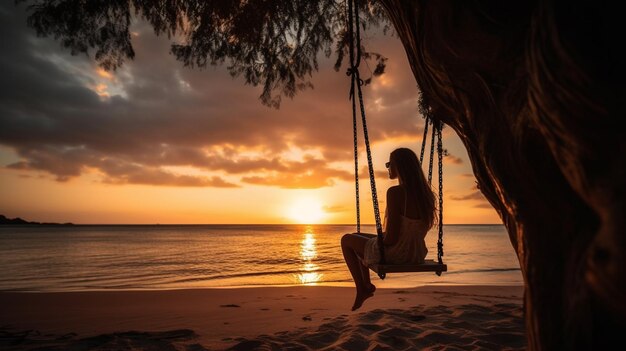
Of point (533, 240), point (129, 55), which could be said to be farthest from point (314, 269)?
point (533, 240)

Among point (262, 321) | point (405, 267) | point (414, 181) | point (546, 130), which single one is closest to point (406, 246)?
point (405, 267)

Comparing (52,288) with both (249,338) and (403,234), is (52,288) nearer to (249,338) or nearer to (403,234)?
(249,338)

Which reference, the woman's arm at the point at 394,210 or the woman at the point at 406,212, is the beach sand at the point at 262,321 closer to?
the woman at the point at 406,212

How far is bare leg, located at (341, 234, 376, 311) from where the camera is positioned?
4473 mm

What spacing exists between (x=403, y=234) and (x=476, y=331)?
5.11 feet

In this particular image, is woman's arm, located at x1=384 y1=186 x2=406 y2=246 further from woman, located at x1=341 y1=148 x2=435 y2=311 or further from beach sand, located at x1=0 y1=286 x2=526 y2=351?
beach sand, located at x1=0 y1=286 x2=526 y2=351

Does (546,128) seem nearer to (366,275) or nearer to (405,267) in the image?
(405,267)

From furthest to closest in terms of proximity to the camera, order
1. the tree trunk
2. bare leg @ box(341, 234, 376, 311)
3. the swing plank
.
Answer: bare leg @ box(341, 234, 376, 311) → the swing plank → the tree trunk

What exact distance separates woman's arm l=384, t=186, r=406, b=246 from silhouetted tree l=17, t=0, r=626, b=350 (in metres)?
1.88

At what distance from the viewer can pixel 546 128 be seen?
1.37 metres

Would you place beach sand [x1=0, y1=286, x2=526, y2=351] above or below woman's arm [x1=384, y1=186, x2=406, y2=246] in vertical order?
below

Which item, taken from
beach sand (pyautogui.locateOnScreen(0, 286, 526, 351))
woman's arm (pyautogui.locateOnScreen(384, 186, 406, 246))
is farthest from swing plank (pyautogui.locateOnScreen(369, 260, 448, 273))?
beach sand (pyautogui.locateOnScreen(0, 286, 526, 351))

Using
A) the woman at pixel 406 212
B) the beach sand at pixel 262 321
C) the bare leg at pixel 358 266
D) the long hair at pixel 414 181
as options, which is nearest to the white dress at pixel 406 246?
the woman at pixel 406 212

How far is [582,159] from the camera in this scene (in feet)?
4.16
